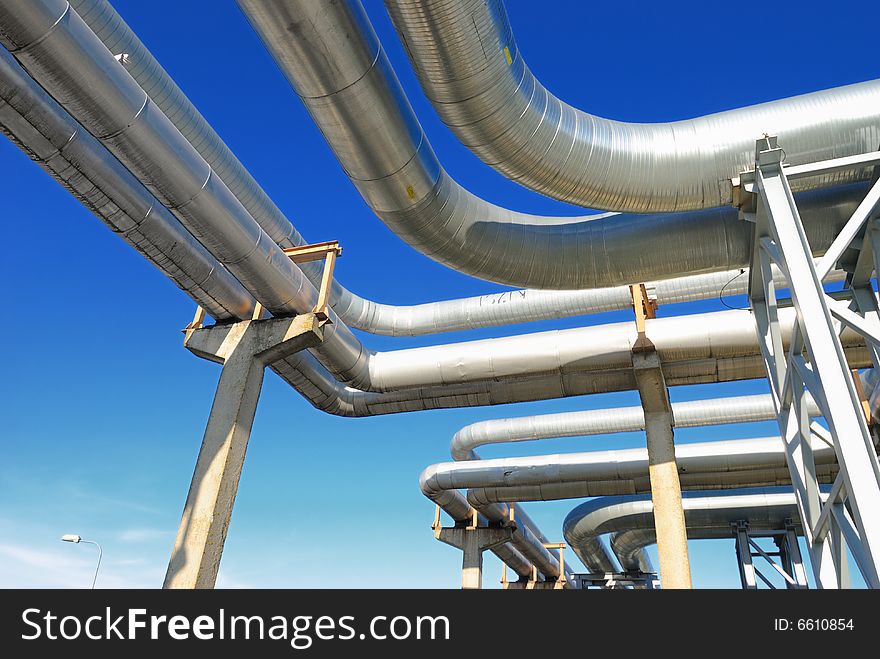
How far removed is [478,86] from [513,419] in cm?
1223

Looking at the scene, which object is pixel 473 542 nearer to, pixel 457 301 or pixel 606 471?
pixel 606 471

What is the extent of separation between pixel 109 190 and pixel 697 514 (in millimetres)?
18672

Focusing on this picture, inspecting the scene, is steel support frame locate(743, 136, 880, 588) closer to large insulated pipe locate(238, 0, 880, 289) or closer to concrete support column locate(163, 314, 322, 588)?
large insulated pipe locate(238, 0, 880, 289)

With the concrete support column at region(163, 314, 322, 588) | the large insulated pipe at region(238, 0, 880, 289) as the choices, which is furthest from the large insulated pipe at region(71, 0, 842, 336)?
the large insulated pipe at region(238, 0, 880, 289)

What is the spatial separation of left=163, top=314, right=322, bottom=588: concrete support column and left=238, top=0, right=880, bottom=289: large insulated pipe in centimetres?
272

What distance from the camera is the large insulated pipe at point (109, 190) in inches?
253

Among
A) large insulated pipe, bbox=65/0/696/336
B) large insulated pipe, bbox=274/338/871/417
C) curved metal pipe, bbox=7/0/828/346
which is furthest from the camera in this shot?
large insulated pipe, bbox=274/338/871/417

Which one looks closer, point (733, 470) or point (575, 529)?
point (733, 470)

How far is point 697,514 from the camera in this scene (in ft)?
63.4

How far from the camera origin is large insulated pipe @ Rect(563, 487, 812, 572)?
18.6 metres
